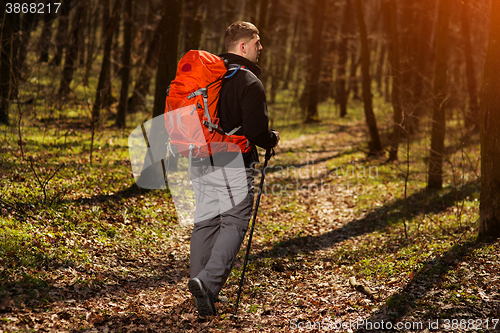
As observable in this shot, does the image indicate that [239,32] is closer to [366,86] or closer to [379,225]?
[379,225]

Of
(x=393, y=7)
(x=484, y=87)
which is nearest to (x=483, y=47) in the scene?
(x=393, y=7)

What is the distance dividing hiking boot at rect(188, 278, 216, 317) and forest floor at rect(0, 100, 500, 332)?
0.23m

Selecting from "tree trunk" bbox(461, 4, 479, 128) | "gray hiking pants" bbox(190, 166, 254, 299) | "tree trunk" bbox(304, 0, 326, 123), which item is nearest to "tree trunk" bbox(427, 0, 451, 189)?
"gray hiking pants" bbox(190, 166, 254, 299)

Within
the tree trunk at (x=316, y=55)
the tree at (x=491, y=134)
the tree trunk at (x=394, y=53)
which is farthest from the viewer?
the tree trunk at (x=316, y=55)

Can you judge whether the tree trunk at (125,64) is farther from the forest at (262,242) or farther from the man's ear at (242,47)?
the man's ear at (242,47)

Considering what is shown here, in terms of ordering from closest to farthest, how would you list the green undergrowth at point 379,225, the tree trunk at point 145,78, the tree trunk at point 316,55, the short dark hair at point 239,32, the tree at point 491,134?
the short dark hair at point 239,32
the green undergrowth at point 379,225
the tree at point 491,134
the tree trunk at point 145,78
the tree trunk at point 316,55

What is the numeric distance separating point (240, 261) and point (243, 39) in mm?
3324

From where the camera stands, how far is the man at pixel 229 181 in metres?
3.55

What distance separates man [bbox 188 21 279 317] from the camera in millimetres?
3551

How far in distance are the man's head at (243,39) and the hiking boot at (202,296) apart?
221 cm

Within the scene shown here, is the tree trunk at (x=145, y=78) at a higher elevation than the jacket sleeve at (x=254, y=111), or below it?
higher

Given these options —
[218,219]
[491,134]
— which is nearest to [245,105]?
[218,219]

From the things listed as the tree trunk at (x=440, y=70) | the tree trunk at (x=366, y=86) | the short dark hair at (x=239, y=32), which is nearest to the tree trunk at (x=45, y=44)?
the short dark hair at (x=239, y=32)

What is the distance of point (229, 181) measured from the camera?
374 cm
